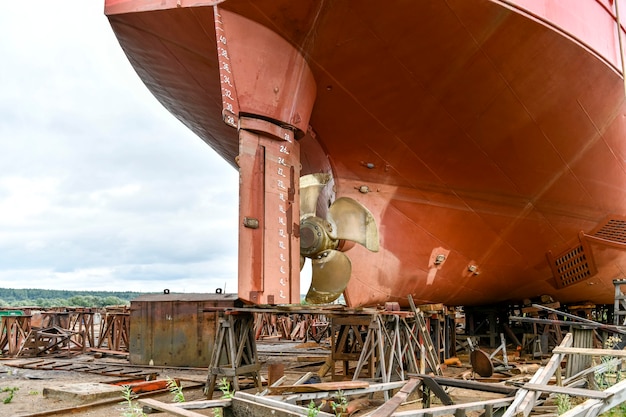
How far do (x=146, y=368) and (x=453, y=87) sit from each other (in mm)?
9481

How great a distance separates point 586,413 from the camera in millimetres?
3881

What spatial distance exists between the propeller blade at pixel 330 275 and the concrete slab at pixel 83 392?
3.52 m

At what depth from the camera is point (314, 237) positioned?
8.24 metres

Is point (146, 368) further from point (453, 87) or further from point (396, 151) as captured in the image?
point (453, 87)

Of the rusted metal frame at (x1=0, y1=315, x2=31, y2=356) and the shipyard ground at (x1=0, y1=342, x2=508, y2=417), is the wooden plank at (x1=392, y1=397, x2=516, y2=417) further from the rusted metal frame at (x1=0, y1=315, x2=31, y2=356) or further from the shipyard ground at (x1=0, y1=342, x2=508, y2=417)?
the rusted metal frame at (x1=0, y1=315, x2=31, y2=356)

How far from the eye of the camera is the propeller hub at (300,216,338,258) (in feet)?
27.0

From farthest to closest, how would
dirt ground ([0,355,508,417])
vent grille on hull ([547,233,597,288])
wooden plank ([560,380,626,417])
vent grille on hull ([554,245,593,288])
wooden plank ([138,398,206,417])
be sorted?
vent grille on hull ([554,245,593,288]) < vent grille on hull ([547,233,597,288]) < dirt ground ([0,355,508,417]) < wooden plank ([560,380,626,417]) < wooden plank ([138,398,206,417])

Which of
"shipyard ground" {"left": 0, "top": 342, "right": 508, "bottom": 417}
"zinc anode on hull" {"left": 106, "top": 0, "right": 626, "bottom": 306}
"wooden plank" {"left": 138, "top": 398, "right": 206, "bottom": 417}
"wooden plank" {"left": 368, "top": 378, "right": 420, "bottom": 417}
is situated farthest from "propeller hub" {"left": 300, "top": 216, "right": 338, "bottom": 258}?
"wooden plank" {"left": 138, "top": 398, "right": 206, "bottom": 417}

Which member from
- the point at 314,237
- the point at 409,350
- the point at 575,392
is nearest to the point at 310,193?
the point at 314,237

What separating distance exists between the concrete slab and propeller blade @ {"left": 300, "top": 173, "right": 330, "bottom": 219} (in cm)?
410

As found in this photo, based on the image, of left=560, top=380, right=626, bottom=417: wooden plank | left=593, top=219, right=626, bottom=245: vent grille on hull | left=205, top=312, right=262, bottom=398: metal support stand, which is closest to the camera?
left=560, top=380, right=626, bottom=417: wooden plank

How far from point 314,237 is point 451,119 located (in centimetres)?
288

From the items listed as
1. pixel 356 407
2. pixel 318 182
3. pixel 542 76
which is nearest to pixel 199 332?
pixel 318 182

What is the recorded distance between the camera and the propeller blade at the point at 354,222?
342 inches
